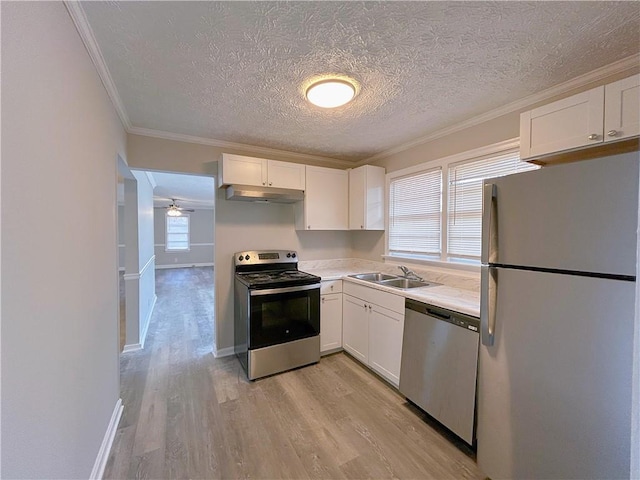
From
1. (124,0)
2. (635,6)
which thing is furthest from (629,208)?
(124,0)

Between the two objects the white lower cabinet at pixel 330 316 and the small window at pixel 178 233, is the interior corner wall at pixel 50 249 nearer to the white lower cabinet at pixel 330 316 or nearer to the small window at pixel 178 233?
the white lower cabinet at pixel 330 316

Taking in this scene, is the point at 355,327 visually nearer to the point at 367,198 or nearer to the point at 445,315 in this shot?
the point at 445,315

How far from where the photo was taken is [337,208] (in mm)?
3506

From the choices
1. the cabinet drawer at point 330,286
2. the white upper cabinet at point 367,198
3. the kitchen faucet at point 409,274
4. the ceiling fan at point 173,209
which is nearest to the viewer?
the kitchen faucet at point 409,274

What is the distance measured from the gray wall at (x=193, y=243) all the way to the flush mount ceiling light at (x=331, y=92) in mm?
9798

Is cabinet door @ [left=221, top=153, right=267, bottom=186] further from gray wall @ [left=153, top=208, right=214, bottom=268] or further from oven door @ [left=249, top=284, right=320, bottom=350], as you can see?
gray wall @ [left=153, top=208, right=214, bottom=268]

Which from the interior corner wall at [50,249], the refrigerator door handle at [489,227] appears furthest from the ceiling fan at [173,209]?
the refrigerator door handle at [489,227]

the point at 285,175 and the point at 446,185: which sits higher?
the point at 285,175

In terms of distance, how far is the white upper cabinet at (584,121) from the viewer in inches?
53.9

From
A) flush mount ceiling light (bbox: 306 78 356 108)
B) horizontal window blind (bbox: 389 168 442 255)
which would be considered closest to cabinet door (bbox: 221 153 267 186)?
flush mount ceiling light (bbox: 306 78 356 108)

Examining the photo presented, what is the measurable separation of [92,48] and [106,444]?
7.87ft

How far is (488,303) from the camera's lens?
154 centimetres

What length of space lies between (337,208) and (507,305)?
2324mm

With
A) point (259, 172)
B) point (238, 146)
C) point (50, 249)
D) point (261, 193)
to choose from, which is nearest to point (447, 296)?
point (261, 193)
